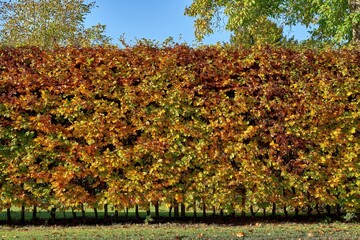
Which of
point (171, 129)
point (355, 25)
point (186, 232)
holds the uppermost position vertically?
point (355, 25)

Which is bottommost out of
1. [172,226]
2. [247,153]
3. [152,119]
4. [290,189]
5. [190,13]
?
[172,226]

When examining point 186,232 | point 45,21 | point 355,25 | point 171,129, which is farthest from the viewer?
point 45,21

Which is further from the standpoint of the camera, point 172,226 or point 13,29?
point 13,29

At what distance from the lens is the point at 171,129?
29.3 ft

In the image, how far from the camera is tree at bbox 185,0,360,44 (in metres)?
14.6

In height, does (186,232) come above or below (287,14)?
below

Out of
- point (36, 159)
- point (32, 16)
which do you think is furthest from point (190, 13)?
point (36, 159)

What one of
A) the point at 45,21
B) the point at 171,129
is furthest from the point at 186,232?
the point at 45,21

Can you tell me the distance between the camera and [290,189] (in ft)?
30.3

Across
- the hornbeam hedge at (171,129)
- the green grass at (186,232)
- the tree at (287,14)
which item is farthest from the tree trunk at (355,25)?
the green grass at (186,232)

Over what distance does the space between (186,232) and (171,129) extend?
6.53 feet

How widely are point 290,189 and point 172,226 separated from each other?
2354 millimetres

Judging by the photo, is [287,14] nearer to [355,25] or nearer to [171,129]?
[355,25]

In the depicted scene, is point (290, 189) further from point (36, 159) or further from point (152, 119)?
point (36, 159)
